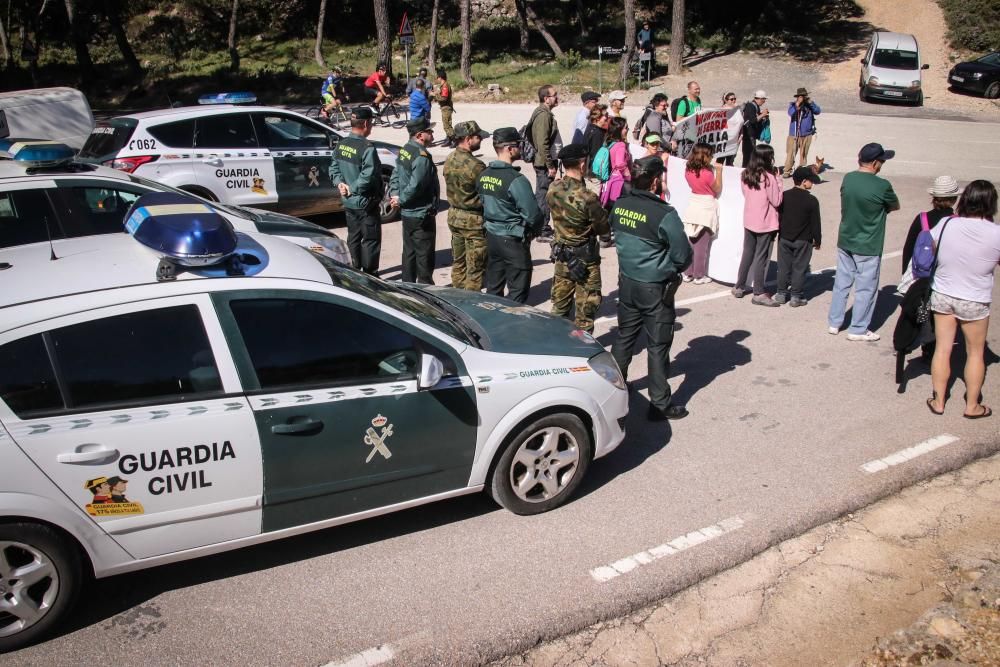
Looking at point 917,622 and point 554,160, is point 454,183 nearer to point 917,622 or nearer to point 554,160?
point 554,160

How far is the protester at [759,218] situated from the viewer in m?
8.58

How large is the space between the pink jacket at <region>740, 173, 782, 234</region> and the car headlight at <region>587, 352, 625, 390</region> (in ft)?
13.4

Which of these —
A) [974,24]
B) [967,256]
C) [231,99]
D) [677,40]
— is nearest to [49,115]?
[231,99]

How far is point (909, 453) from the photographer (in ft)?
19.2

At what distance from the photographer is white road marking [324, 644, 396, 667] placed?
12.6 ft

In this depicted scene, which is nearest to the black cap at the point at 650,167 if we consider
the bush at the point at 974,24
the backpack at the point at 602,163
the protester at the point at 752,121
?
the backpack at the point at 602,163

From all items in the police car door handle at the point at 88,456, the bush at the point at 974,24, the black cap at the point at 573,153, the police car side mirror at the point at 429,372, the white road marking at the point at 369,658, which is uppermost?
the bush at the point at 974,24

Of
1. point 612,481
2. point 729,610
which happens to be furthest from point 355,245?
point 729,610

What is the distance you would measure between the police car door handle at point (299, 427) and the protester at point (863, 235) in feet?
17.9

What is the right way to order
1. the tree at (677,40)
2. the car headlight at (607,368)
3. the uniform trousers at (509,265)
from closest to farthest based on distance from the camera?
the car headlight at (607,368) → the uniform trousers at (509,265) → the tree at (677,40)

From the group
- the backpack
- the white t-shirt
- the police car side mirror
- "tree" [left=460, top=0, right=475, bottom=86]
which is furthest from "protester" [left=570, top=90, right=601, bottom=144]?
"tree" [left=460, top=0, right=475, bottom=86]

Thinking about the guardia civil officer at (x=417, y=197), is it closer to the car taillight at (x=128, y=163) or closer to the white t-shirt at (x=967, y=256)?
the car taillight at (x=128, y=163)

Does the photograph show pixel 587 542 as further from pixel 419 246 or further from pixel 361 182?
pixel 361 182

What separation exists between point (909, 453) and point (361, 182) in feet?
18.0
